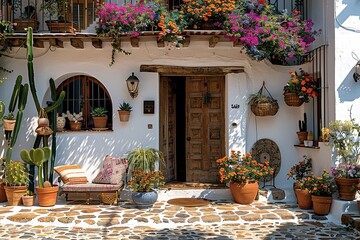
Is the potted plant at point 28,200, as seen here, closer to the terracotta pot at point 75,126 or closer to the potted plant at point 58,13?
the terracotta pot at point 75,126

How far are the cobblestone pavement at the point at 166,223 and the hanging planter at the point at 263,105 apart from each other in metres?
2.04

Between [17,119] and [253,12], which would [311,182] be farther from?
[17,119]

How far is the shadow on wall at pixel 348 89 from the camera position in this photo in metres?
7.51

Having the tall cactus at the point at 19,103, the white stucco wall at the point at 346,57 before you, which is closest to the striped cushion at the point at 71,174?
the tall cactus at the point at 19,103

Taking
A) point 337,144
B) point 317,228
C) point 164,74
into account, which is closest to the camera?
point 317,228

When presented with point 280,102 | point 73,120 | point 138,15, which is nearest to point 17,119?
point 73,120

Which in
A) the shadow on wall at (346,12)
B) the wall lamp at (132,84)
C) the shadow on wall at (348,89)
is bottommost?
the shadow on wall at (348,89)

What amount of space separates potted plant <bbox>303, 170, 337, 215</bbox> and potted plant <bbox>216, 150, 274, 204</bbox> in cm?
103

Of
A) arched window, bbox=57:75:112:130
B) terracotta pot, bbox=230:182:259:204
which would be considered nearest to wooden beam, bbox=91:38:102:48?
arched window, bbox=57:75:112:130

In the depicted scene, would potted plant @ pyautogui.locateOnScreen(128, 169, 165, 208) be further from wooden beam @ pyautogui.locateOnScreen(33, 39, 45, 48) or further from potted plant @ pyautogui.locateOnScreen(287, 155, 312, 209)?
wooden beam @ pyautogui.locateOnScreen(33, 39, 45, 48)

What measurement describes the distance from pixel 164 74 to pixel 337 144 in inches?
159

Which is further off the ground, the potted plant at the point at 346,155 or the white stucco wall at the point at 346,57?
the white stucco wall at the point at 346,57

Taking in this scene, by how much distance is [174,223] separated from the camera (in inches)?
273

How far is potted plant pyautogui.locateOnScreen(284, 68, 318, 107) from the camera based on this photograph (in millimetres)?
8164
